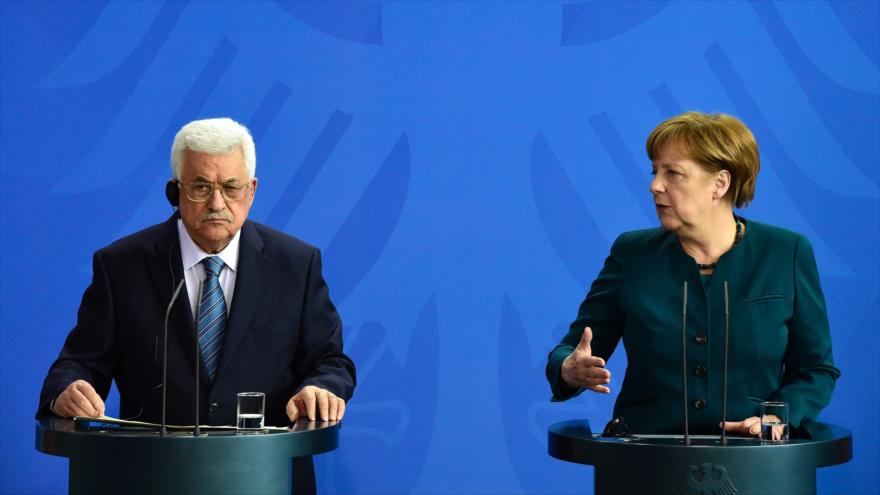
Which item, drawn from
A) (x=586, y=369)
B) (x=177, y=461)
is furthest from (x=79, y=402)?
(x=586, y=369)

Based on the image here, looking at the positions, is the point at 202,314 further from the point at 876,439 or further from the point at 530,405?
the point at 876,439

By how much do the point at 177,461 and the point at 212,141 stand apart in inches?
37.0

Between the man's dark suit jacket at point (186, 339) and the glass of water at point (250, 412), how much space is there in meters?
0.32

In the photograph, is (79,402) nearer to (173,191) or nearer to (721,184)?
(173,191)

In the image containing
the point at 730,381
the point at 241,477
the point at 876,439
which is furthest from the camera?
the point at 876,439

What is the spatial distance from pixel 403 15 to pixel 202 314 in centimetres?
193

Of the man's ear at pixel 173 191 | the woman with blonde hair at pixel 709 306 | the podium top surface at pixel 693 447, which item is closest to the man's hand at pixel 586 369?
the woman with blonde hair at pixel 709 306

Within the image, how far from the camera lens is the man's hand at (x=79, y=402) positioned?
2.88 m

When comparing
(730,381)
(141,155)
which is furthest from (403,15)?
(730,381)

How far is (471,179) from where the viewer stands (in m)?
4.58

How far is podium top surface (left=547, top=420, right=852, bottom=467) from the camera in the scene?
2.53m

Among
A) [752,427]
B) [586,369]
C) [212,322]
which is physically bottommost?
[752,427]

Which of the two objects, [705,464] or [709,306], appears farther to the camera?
[709,306]

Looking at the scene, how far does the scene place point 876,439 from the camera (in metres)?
4.54
